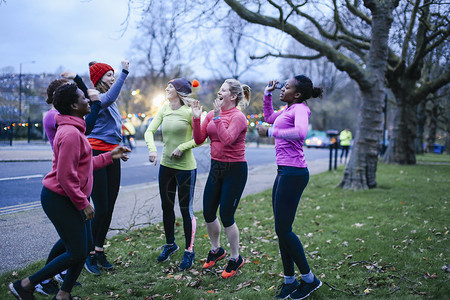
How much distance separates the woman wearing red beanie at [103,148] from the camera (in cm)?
378

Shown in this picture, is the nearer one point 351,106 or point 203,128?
point 203,128

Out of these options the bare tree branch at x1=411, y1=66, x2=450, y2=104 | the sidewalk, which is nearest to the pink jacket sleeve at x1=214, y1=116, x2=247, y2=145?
the sidewalk

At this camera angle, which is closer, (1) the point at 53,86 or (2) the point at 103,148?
(1) the point at 53,86

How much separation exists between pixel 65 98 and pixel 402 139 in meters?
18.6

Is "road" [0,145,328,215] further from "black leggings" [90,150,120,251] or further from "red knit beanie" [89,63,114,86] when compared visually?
"red knit beanie" [89,63,114,86]

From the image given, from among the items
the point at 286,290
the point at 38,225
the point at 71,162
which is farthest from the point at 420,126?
the point at 71,162

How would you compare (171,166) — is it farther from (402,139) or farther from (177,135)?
(402,139)

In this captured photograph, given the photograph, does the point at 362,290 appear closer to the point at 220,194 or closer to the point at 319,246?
the point at 319,246

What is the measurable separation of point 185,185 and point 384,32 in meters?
7.62

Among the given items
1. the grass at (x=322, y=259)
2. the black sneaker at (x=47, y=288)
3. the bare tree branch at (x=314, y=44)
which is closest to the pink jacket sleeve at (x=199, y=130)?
the grass at (x=322, y=259)

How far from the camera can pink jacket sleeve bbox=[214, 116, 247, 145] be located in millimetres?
3703

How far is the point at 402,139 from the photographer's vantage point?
18.3 meters

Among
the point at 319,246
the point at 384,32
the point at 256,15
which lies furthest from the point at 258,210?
the point at 384,32

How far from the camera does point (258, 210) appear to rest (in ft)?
24.0
